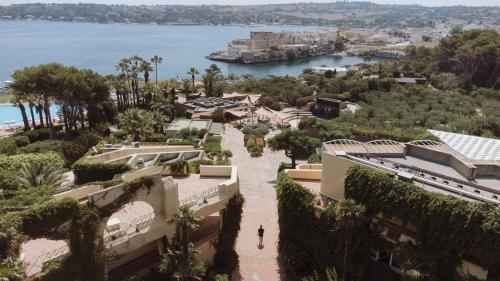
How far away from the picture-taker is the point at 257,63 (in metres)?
158


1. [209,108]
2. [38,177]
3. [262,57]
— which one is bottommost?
[262,57]

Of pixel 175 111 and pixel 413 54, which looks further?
pixel 413 54

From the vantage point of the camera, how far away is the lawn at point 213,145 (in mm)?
44644

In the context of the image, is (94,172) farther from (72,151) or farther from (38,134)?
(38,134)

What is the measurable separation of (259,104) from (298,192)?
5164cm

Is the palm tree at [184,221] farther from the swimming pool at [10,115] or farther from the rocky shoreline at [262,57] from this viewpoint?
the rocky shoreline at [262,57]

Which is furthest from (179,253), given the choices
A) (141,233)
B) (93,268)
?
(93,268)

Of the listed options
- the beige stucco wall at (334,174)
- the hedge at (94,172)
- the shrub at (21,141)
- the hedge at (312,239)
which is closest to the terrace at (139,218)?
the hedge at (94,172)

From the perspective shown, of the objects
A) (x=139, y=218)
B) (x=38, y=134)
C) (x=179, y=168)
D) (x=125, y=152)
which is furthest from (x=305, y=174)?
(x=38, y=134)

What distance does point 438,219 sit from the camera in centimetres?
1842

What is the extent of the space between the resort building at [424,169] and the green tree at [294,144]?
9041mm

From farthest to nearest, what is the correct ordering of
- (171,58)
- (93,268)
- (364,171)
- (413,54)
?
(171,58), (413,54), (364,171), (93,268)

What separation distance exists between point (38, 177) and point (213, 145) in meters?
23.3

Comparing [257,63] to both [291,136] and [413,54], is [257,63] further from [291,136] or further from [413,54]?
[291,136]
